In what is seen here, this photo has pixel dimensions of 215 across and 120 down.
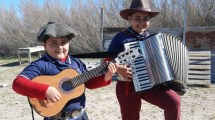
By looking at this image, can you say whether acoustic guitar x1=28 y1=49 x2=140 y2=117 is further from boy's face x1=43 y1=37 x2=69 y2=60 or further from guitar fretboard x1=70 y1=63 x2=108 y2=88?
boy's face x1=43 y1=37 x2=69 y2=60

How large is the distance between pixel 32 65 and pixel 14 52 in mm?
14807

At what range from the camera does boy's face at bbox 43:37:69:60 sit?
2.49m

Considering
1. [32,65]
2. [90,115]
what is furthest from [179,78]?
[90,115]

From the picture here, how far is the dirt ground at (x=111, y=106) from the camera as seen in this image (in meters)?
4.94

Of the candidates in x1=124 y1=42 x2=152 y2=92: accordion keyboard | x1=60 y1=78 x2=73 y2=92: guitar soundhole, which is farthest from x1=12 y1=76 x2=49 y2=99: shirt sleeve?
x1=124 y1=42 x2=152 y2=92: accordion keyboard

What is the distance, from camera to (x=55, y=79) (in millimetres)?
2535

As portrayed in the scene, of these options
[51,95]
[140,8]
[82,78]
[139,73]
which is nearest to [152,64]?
[139,73]

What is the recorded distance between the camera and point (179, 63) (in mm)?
3020

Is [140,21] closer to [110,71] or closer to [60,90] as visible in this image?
[110,71]

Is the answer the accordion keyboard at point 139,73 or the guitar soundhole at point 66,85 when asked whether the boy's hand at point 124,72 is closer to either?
the accordion keyboard at point 139,73

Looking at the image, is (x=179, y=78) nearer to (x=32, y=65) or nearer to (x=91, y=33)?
(x=32, y=65)

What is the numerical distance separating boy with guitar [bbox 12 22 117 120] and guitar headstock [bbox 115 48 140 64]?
14cm

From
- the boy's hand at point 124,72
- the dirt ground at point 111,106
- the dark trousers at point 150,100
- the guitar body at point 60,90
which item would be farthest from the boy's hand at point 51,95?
the dirt ground at point 111,106

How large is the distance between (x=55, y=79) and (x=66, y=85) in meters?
0.13
